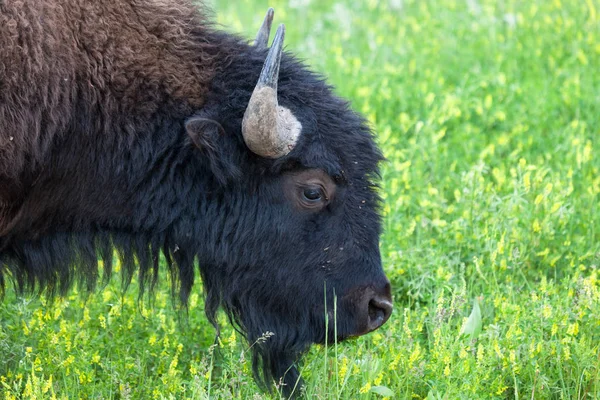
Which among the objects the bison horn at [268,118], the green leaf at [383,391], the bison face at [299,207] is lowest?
the green leaf at [383,391]

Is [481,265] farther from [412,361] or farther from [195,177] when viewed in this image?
[195,177]

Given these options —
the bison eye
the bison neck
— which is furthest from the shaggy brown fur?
the bison eye

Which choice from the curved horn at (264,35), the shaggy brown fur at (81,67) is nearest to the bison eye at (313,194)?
the shaggy brown fur at (81,67)

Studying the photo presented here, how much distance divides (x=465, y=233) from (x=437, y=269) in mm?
508

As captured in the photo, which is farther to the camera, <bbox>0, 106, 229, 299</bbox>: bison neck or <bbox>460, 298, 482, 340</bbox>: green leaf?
<bbox>460, 298, 482, 340</bbox>: green leaf

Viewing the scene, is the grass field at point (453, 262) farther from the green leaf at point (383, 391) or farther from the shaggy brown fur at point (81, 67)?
the shaggy brown fur at point (81, 67)

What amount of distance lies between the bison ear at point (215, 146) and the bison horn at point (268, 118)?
0.12 meters

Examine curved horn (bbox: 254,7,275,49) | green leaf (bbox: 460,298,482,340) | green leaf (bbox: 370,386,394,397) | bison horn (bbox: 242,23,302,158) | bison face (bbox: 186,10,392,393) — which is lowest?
green leaf (bbox: 370,386,394,397)

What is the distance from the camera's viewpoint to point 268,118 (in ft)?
13.6

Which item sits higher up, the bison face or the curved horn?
the curved horn

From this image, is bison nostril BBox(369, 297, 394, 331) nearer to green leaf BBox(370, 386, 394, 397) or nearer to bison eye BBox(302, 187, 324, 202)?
green leaf BBox(370, 386, 394, 397)

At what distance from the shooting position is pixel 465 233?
19.6ft

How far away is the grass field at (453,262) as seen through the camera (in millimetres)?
4480

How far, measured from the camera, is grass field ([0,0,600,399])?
4.48 m
